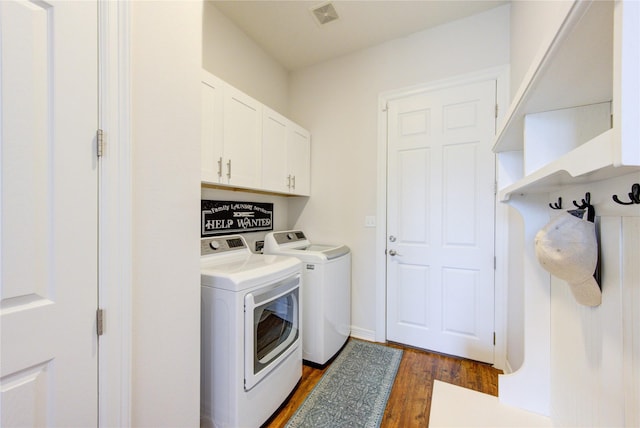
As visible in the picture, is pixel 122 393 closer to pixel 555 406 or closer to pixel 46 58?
pixel 46 58

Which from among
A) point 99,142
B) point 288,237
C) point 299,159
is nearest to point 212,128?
point 99,142

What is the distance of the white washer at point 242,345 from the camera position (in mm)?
1336

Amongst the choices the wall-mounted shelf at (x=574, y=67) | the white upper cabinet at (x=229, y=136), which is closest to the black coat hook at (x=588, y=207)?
the wall-mounted shelf at (x=574, y=67)

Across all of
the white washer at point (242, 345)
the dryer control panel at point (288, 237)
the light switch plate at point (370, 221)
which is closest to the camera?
the white washer at point (242, 345)

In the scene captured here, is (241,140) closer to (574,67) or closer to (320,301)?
(320,301)

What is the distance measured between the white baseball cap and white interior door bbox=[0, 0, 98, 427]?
50.6 inches

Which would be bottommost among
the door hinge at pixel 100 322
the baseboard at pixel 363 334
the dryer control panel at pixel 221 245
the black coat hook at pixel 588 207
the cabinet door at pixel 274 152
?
the baseboard at pixel 363 334

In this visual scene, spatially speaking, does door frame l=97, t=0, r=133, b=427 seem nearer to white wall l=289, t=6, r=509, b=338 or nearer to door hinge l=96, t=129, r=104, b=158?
door hinge l=96, t=129, r=104, b=158

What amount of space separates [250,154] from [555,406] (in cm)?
208

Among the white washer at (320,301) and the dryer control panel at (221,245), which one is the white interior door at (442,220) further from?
the dryer control panel at (221,245)

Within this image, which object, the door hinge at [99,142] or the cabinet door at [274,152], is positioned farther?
the cabinet door at [274,152]

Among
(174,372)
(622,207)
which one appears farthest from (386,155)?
(174,372)

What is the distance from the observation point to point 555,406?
818 mm

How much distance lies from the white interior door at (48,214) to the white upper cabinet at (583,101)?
1198 millimetres
